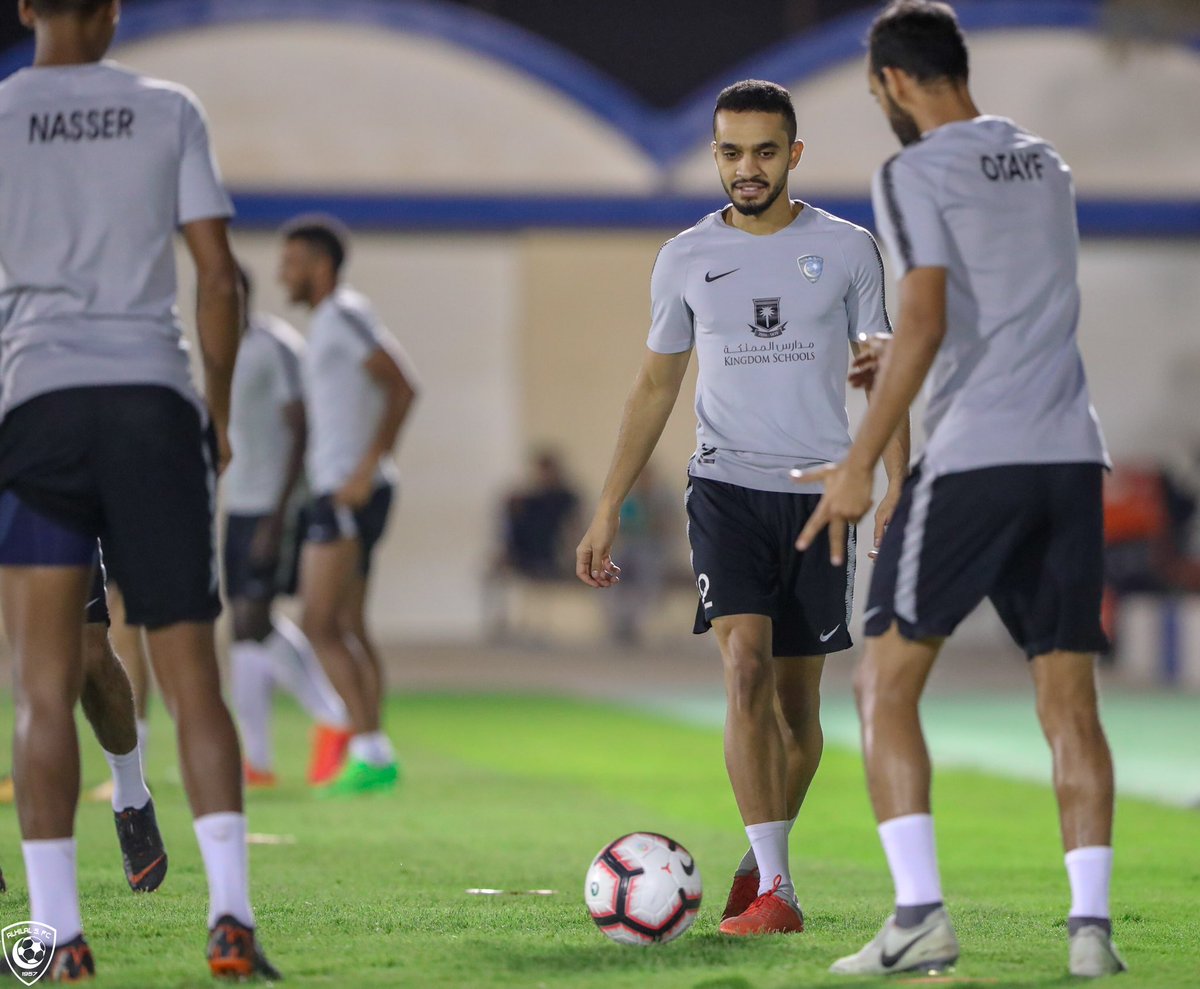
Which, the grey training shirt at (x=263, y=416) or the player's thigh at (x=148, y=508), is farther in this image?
the grey training shirt at (x=263, y=416)

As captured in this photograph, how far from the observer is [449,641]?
965 inches

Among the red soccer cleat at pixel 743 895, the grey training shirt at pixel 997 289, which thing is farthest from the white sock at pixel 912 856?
the red soccer cleat at pixel 743 895

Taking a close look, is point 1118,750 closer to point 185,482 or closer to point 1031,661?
point 1031,661

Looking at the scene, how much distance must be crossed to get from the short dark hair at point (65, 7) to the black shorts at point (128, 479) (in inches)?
35.6

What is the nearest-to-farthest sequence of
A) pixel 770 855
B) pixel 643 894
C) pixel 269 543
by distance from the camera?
pixel 643 894
pixel 770 855
pixel 269 543

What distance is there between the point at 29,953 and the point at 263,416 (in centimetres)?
555

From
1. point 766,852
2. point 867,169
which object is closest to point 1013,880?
point 766,852

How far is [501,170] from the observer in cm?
2338

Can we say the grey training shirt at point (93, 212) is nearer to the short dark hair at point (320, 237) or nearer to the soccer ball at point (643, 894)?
the soccer ball at point (643, 894)

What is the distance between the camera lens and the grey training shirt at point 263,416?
990cm

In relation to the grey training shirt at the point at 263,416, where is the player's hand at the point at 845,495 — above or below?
below

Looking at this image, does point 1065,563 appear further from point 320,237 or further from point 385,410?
point 320,237

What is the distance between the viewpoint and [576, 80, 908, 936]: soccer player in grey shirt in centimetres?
559
